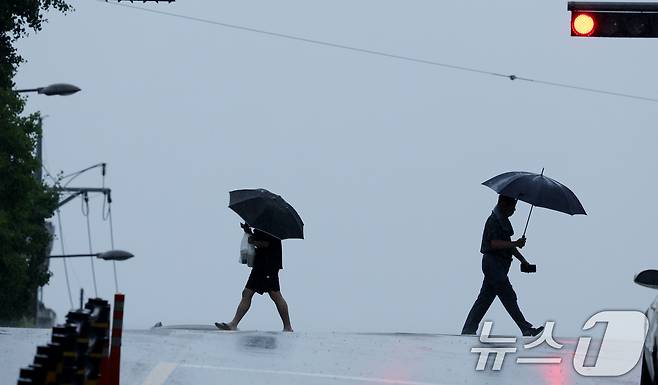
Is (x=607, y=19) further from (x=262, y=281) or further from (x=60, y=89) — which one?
(x=60, y=89)

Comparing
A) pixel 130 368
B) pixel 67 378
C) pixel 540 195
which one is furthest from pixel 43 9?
pixel 67 378

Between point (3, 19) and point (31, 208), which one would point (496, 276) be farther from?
point (31, 208)

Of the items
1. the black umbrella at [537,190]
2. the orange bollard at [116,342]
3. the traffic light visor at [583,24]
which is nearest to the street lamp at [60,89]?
the black umbrella at [537,190]

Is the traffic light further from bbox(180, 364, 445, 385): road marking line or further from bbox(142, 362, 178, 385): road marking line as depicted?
bbox(142, 362, 178, 385): road marking line

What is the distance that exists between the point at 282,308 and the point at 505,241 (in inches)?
132

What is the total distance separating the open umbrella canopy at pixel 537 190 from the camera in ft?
76.2

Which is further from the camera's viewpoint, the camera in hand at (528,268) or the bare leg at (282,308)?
the bare leg at (282,308)

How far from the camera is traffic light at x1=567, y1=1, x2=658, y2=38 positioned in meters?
19.0

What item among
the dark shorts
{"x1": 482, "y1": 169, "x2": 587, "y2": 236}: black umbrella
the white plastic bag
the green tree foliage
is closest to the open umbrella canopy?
{"x1": 482, "y1": 169, "x2": 587, "y2": 236}: black umbrella

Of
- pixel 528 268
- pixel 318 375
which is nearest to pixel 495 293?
pixel 528 268

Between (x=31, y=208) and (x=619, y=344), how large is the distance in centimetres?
4854

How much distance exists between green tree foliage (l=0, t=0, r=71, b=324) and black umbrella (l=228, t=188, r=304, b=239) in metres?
32.8

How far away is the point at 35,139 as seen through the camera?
69.2 meters

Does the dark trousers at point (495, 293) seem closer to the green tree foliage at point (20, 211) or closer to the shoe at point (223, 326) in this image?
the shoe at point (223, 326)
